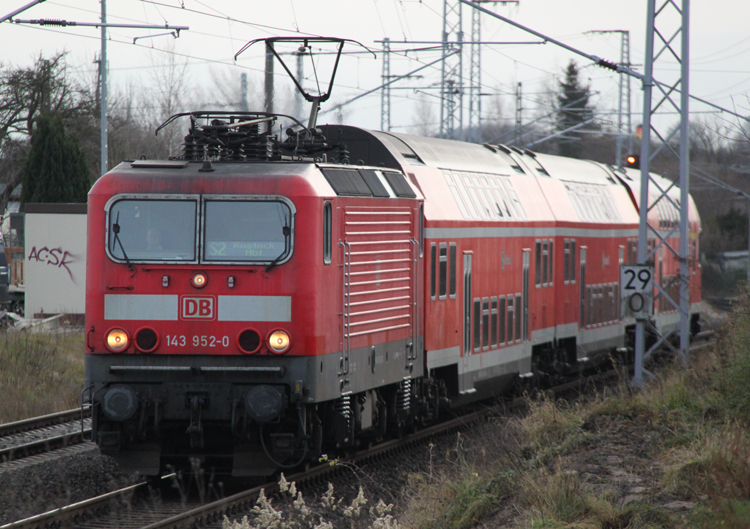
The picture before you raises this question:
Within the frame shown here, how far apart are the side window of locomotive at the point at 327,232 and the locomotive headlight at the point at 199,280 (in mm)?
1110

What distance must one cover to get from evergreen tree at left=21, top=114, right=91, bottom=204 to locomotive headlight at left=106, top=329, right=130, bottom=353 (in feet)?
68.6

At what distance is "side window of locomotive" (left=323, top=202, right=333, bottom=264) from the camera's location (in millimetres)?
9648

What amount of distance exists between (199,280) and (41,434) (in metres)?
4.56

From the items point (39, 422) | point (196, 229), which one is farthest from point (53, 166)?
point (196, 229)

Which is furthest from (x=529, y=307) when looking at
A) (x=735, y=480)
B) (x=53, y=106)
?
(x=53, y=106)

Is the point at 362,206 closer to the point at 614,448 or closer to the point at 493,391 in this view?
the point at 614,448

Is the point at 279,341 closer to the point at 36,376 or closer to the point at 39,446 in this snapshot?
the point at 39,446

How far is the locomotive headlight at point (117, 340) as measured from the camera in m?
9.36

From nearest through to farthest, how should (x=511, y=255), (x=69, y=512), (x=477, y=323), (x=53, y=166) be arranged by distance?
1. (x=69, y=512)
2. (x=477, y=323)
3. (x=511, y=255)
4. (x=53, y=166)

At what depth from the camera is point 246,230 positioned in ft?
31.1

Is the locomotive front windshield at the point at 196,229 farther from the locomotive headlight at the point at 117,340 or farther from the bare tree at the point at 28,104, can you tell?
the bare tree at the point at 28,104

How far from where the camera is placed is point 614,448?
988cm

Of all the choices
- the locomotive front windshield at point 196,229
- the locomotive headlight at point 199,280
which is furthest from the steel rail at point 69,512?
the locomotive front windshield at point 196,229

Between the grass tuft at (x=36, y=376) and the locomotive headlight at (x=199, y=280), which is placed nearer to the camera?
the locomotive headlight at (x=199, y=280)
